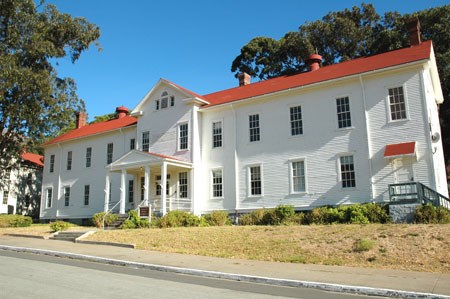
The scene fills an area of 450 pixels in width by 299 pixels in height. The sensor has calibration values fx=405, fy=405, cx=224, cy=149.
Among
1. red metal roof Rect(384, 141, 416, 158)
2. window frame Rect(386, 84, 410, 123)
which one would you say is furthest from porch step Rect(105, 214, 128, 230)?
window frame Rect(386, 84, 410, 123)

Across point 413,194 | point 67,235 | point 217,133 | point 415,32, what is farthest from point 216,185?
point 415,32

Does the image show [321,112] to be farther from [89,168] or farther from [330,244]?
[89,168]

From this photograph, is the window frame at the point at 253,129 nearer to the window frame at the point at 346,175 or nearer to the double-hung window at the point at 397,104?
the window frame at the point at 346,175

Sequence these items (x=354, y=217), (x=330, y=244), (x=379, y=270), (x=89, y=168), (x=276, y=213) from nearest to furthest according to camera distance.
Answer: (x=379, y=270) < (x=330, y=244) < (x=354, y=217) < (x=276, y=213) < (x=89, y=168)


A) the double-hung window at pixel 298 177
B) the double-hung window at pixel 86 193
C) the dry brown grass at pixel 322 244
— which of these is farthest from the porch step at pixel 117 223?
the double-hung window at pixel 298 177

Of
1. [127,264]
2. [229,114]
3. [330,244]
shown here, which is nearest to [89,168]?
[229,114]

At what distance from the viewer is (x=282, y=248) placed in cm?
1403

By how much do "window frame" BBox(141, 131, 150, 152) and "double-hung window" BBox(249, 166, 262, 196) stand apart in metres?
8.44

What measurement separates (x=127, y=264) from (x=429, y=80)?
18068mm

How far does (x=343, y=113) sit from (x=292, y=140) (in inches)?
122

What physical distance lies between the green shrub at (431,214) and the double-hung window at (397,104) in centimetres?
518

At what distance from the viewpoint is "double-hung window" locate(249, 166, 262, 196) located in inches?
918

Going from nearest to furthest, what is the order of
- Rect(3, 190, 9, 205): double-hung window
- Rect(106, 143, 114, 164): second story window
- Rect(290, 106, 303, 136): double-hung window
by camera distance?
Rect(290, 106, 303, 136): double-hung window → Rect(106, 143, 114, 164): second story window → Rect(3, 190, 9, 205): double-hung window

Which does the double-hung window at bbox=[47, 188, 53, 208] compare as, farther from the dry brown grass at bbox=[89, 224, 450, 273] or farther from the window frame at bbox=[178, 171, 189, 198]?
the dry brown grass at bbox=[89, 224, 450, 273]
